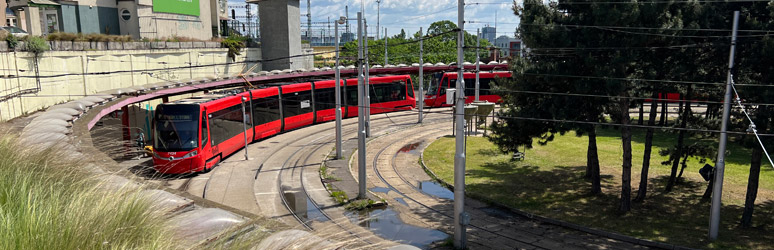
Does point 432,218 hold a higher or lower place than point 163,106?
lower

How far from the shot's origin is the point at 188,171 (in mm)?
20109

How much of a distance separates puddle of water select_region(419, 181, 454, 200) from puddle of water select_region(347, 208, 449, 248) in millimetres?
2692

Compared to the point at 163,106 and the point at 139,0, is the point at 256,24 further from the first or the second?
the point at 163,106

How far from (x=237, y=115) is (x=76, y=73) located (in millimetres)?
8734

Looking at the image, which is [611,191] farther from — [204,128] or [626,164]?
[204,128]

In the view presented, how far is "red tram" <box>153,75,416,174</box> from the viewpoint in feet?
65.5

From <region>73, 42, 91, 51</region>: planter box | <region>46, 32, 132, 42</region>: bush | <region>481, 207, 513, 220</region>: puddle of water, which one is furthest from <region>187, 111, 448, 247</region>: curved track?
<region>46, 32, 132, 42</region>: bush

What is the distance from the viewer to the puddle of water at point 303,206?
16250 mm

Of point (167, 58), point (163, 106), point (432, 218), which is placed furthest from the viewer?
point (167, 58)

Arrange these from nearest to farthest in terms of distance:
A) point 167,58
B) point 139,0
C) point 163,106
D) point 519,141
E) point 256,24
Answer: point 519,141
point 163,106
point 167,58
point 139,0
point 256,24

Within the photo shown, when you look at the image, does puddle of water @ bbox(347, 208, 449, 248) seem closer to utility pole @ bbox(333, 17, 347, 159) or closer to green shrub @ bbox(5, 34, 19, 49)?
utility pole @ bbox(333, 17, 347, 159)

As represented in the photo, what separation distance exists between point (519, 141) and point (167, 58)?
949 inches

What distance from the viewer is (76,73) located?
85.3ft

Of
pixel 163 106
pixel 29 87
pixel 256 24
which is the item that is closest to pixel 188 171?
pixel 163 106
